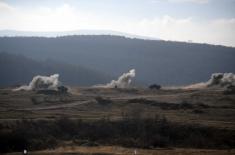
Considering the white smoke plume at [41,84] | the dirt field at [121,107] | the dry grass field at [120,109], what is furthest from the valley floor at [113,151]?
the white smoke plume at [41,84]

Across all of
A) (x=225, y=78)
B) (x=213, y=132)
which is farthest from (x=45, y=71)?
(x=213, y=132)

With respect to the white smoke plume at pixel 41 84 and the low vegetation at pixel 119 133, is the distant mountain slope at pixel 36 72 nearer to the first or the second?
the white smoke plume at pixel 41 84

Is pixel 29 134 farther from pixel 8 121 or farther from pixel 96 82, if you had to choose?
pixel 96 82

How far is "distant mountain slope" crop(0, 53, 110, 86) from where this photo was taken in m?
184

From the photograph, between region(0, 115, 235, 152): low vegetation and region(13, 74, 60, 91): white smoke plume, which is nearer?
region(0, 115, 235, 152): low vegetation

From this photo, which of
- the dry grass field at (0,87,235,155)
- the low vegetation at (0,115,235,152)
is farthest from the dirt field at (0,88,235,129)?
the low vegetation at (0,115,235,152)

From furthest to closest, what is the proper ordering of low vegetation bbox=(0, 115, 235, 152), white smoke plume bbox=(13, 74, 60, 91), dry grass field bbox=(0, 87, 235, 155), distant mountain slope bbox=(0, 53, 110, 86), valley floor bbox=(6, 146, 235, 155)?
distant mountain slope bbox=(0, 53, 110, 86) → white smoke plume bbox=(13, 74, 60, 91) → dry grass field bbox=(0, 87, 235, 155) → low vegetation bbox=(0, 115, 235, 152) → valley floor bbox=(6, 146, 235, 155)

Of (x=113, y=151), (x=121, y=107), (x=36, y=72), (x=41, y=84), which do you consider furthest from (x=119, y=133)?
(x=36, y=72)

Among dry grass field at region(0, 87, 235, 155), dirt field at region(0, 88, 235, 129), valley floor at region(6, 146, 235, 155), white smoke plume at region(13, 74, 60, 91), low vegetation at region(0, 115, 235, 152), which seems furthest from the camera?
white smoke plume at region(13, 74, 60, 91)

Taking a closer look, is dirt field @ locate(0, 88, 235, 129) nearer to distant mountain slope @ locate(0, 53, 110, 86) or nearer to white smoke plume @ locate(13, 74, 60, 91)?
white smoke plume @ locate(13, 74, 60, 91)

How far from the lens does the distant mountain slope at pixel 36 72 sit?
184m

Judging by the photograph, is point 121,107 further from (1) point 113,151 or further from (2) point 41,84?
(2) point 41,84

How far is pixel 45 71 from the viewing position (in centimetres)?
19112

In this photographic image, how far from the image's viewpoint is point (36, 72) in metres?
188
